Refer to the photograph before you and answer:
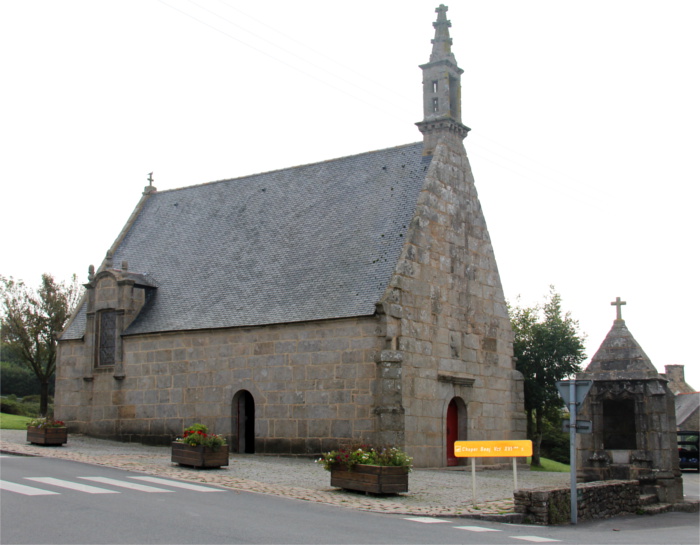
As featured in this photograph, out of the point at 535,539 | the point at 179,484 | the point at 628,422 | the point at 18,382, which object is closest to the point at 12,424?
the point at 179,484

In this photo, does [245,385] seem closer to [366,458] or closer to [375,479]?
[366,458]

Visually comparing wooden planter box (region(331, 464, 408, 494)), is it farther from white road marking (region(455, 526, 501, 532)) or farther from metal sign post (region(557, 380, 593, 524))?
metal sign post (region(557, 380, 593, 524))

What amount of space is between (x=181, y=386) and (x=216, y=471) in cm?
883

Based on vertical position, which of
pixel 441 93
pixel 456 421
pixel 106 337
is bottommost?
pixel 456 421

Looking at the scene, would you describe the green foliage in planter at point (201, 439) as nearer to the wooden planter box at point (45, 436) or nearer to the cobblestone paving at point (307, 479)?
the cobblestone paving at point (307, 479)

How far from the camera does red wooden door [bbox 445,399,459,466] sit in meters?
25.8

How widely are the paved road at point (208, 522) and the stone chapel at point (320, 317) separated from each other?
26.8ft

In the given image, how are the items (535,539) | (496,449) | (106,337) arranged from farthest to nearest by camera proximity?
(106,337)
(496,449)
(535,539)

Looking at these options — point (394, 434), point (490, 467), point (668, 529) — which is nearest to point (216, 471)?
point (394, 434)

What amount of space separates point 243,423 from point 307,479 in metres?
8.12

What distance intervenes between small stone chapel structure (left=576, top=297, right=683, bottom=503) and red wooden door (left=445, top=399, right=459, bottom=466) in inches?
204

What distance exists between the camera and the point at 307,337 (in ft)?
81.1

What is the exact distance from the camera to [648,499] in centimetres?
1942

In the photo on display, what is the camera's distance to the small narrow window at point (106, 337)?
98.1 feet
